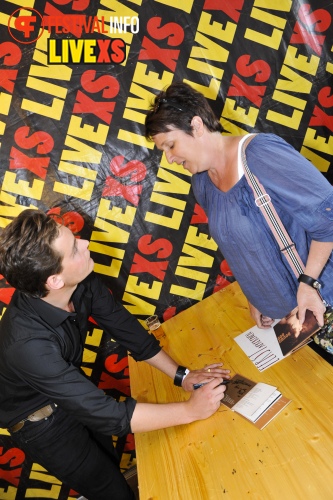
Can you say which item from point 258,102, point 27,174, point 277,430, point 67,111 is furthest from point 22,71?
point 277,430

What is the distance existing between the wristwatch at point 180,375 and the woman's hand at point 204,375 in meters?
Answer: 0.03

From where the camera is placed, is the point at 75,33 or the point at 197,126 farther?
the point at 75,33

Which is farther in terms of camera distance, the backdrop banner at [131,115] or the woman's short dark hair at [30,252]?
the backdrop banner at [131,115]

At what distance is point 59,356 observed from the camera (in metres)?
1.36

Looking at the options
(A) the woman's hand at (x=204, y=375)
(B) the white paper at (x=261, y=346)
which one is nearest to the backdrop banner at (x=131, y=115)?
(B) the white paper at (x=261, y=346)

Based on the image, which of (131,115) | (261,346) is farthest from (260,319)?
(131,115)

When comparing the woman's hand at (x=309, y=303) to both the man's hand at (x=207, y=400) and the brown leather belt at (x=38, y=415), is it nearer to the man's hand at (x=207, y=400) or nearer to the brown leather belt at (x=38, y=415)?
the man's hand at (x=207, y=400)

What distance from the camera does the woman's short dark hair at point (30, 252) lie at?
1.31 metres

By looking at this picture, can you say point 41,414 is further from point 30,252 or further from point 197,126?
point 197,126

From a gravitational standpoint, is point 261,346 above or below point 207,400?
above

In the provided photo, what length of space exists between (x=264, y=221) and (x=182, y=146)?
1.22 feet

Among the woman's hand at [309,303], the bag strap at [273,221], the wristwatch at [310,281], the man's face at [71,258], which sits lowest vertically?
the man's face at [71,258]

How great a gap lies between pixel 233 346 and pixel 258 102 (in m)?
1.35

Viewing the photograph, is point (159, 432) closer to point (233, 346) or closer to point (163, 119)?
point (233, 346)
